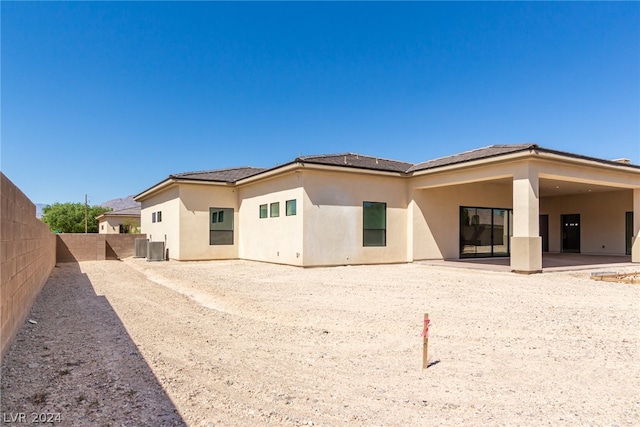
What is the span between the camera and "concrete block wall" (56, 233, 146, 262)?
20.4 m

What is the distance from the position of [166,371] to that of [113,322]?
290 centimetres

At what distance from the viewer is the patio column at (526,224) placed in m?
12.5

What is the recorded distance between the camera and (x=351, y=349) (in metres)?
5.24

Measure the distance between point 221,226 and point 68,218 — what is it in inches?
1613

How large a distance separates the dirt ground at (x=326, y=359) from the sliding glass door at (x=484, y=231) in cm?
894

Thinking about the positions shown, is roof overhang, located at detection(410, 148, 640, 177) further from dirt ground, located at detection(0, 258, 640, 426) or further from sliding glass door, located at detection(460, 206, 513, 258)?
dirt ground, located at detection(0, 258, 640, 426)

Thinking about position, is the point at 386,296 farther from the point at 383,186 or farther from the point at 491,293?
the point at 383,186

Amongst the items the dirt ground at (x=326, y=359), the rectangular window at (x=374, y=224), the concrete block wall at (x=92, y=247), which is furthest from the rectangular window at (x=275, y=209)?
the concrete block wall at (x=92, y=247)

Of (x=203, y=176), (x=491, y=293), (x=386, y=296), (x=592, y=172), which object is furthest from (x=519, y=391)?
(x=203, y=176)

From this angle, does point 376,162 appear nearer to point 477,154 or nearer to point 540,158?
point 477,154

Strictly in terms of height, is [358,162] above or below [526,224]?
above

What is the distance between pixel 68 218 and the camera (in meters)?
49.7

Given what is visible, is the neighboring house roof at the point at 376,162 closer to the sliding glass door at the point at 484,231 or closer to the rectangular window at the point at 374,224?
the rectangular window at the point at 374,224

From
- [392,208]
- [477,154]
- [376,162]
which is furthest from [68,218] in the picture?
[477,154]
